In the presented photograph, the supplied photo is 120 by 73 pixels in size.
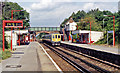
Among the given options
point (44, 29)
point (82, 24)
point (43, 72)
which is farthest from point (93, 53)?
point (44, 29)

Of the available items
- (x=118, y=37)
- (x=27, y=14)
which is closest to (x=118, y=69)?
(x=118, y=37)

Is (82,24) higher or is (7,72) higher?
(82,24)

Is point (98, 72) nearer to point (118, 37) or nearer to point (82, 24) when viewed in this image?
point (118, 37)

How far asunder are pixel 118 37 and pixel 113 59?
76.9 feet

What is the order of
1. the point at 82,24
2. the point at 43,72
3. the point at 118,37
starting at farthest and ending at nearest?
the point at 82,24 < the point at 118,37 < the point at 43,72

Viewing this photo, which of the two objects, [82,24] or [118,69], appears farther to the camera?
[82,24]

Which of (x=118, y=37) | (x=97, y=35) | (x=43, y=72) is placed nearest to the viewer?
(x=43, y=72)

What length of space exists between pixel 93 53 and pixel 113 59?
18.7 feet

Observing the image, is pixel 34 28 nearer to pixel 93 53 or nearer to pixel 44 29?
pixel 44 29

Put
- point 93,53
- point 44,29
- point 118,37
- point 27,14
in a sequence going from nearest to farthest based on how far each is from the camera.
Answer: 1. point 93,53
2. point 118,37
3. point 27,14
4. point 44,29

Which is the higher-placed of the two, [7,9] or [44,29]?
[7,9]

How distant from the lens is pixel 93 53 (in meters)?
22.4

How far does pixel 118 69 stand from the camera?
1316 centimetres

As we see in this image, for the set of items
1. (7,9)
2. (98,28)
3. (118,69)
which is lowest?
(118,69)
